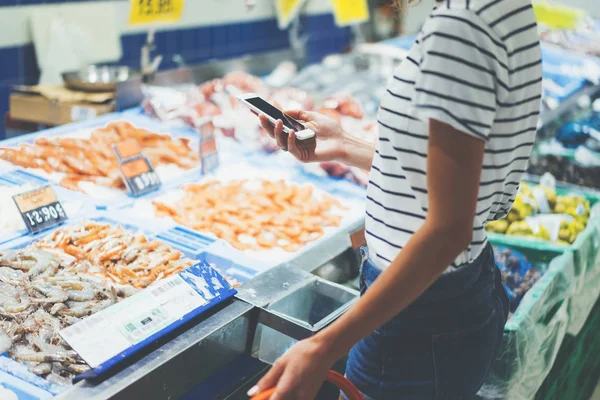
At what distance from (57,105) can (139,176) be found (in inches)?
42.5

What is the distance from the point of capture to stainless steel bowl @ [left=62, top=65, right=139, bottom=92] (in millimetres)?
4012

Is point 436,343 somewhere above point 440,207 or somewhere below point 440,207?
below

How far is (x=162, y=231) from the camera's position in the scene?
105 inches

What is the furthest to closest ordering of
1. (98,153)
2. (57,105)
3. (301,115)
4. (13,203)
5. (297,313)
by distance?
(57,105), (98,153), (13,203), (297,313), (301,115)

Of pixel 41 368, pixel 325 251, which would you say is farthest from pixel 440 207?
pixel 325 251

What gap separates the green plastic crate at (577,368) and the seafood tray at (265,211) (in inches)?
46.6

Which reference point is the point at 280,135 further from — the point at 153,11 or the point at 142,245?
the point at 153,11

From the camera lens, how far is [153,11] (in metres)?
3.69

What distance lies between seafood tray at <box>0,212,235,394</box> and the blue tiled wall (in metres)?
2.57

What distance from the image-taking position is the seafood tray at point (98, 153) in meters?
3.05

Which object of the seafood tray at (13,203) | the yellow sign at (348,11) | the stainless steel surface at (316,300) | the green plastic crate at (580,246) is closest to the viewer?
the stainless steel surface at (316,300)

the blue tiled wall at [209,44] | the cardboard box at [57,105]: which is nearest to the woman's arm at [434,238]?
the cardboard box at [57,105]

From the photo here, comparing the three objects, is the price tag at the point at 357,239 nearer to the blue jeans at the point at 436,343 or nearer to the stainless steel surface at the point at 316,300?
the stainless steel surface at the point at 316,300

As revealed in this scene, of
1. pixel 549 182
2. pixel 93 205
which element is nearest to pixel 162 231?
pixel 93 205
